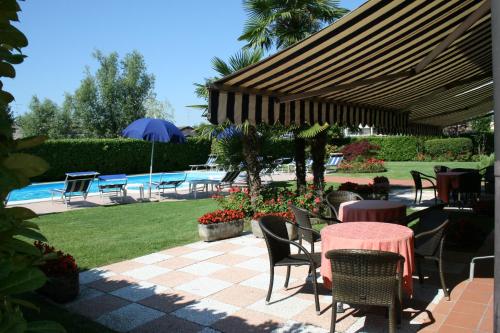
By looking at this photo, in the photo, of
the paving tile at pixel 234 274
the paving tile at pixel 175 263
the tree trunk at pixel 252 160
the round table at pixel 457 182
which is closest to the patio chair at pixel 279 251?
the paving tile at pixel 234 274

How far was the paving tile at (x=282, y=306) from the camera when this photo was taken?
15.1 ft

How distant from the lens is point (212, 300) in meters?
5.06

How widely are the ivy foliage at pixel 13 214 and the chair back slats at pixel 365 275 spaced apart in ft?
9.35

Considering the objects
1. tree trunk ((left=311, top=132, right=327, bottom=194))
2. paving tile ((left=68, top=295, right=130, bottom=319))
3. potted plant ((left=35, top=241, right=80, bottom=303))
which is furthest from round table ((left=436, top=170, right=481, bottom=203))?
potted plant ((left=35, top=241, right=80, bottom=303))

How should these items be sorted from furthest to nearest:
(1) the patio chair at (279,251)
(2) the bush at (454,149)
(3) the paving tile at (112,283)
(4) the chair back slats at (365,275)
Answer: (2) the bush at (454,149) < (3) the paving tile at (112,283) < (1) the patio chair at (279,251) < (4) the chair back slats at (365,275)

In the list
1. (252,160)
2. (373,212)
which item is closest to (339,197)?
(373,212)

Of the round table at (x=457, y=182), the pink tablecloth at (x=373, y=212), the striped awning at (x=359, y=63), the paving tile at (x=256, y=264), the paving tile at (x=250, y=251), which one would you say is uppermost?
the striped awning at (x=359, y=63)

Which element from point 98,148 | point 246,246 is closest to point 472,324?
point 246,246

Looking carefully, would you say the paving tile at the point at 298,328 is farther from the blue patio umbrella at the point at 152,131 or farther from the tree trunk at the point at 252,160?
the blue patio umbrella at the point at 152,131

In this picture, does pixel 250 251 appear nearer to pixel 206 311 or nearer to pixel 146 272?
pixel 146 272

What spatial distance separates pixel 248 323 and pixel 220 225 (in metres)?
4.03

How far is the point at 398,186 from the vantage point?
57.7 ft

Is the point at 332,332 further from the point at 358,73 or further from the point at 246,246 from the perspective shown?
the point at 246,246

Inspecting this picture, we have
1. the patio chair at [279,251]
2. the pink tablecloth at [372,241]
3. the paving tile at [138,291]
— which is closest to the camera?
the pink tablecloth at [372,241]
